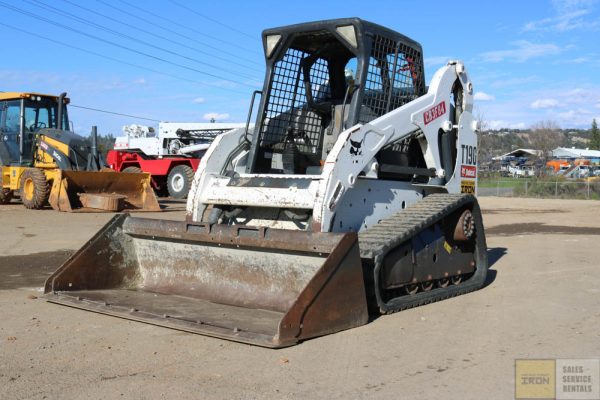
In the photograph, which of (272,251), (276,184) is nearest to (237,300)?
(272,251)

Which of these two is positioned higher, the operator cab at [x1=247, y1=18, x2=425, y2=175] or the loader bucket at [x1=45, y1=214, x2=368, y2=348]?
the operator cab at [x1=247, y1=18, x2=425, y2=175]

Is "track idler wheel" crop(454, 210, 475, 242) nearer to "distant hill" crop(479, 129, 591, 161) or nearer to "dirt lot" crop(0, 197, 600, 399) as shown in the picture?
"dirt lot" crop(0, 197, 600, 399)

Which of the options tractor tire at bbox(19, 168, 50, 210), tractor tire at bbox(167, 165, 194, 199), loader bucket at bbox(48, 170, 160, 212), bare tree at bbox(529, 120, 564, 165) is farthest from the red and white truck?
bare tree at bbox(529, 120, 564, 165)

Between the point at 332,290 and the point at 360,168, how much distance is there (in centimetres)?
159

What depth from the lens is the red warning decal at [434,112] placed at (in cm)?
754

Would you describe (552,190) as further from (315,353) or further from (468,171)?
(315,353)

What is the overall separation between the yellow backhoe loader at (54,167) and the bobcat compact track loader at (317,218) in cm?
1024

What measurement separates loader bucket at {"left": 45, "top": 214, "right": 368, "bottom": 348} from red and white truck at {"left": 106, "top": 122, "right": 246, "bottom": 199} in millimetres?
17043

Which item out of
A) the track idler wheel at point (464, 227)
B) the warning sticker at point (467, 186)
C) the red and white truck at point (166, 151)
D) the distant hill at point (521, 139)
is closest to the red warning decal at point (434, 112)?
the warning sticker at point (467, 186)

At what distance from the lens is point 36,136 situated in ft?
63.3

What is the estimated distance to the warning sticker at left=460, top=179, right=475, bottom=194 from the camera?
326 inches

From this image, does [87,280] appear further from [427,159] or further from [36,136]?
[36,136]

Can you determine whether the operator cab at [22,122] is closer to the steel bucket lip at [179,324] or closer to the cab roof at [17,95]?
the cab roof at [17,95]

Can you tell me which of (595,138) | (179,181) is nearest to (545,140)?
(595,138)
